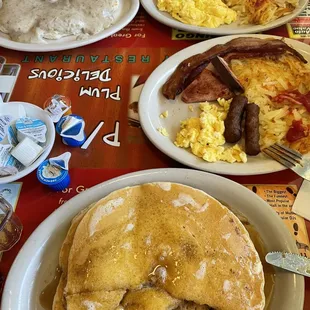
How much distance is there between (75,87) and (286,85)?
119cm

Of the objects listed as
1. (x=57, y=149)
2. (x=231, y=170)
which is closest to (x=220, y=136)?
(x=231, y=170)

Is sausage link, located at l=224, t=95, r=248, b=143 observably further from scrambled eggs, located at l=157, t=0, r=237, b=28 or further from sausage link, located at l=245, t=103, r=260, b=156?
scrambled eggs, located at l=157, t=0, r=237, b=28

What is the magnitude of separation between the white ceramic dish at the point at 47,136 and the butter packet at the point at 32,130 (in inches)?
1.1

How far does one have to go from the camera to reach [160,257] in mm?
1365

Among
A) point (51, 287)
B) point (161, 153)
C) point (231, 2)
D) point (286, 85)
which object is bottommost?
point (51, 287)

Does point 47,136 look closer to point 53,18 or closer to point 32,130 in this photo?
point 32,130

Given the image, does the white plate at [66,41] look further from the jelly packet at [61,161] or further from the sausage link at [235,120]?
the sausage link at [235,120]

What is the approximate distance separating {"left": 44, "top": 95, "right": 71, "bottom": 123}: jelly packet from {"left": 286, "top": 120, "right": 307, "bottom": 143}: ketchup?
1.14m

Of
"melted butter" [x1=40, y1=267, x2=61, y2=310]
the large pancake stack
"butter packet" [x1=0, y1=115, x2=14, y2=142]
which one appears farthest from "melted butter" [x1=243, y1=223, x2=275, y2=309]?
"butter packet" [x1=0, y1=115, x2=14, y2=142]

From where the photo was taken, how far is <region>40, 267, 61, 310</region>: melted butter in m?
1.46

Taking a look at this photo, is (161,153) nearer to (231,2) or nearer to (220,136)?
(220,136)

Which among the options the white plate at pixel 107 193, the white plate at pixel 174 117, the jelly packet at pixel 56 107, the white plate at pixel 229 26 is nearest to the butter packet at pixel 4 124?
the jelly packet at pixel 56 107

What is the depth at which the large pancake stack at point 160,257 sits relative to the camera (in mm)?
1304

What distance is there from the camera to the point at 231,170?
173 centimetres
